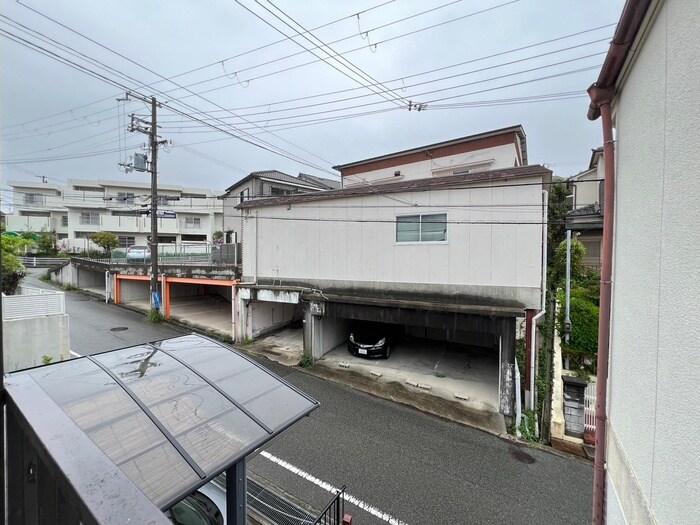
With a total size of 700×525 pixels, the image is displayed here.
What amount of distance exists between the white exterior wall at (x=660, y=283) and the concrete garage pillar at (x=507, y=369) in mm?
4407

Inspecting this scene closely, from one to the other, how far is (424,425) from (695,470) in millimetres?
5893

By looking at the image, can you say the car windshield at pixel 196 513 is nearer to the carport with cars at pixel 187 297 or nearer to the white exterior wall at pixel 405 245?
the white exterior wall at pixel 405 245

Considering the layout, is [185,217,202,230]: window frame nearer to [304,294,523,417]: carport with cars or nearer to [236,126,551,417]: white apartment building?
[236,126,551,417]: white apartment building

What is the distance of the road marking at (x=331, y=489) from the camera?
4656 mm

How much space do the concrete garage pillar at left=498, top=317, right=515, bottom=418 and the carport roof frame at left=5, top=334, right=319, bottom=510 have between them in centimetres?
557

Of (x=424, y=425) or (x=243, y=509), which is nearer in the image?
(x=243, y=509)

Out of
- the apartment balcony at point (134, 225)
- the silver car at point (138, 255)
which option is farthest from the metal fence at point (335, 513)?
the apartment balcony at point (134, 225)

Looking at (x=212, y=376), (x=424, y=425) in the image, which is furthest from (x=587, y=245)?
(x=212, y=376)

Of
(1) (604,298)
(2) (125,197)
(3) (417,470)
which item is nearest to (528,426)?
(3) (417,470)

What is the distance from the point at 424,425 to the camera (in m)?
7.21

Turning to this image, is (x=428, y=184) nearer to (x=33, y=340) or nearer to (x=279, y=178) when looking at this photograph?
(x=33, y=340)

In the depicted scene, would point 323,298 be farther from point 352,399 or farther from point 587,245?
point 587,245

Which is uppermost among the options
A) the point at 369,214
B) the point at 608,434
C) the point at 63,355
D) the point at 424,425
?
the point at 369,214

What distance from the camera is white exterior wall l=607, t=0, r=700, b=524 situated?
1.93m
